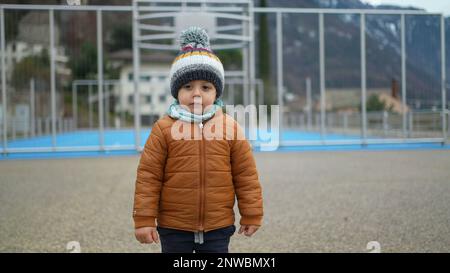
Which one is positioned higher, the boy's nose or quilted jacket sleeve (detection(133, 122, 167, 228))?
the boy's nose

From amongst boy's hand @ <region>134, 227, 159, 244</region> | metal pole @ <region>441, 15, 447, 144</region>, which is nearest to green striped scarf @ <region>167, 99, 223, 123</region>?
boy's hand @ <region>134, 227, 159, 244</region>

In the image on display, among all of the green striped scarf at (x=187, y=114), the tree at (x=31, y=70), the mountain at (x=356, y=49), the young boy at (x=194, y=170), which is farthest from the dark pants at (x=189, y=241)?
the tree at (x=31, y=70)

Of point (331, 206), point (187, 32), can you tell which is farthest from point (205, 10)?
point (187, 32)

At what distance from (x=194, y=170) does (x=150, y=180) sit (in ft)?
0.49

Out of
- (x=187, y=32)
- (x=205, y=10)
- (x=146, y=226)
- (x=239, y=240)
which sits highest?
(x=205, y=10)

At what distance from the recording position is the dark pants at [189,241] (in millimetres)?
1882

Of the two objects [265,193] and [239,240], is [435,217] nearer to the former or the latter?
[239,240]

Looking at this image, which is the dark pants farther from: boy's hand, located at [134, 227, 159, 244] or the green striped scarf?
the green striped scarf

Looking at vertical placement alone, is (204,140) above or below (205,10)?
below

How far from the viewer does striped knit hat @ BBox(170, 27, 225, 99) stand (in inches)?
71.9

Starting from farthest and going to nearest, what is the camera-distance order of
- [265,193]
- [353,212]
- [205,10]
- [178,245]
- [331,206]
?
[205,10] < [265,193] < [331,206] < [353,212] < [178,245]

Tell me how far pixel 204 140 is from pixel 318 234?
6.28 ft

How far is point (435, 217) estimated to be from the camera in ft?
9.81

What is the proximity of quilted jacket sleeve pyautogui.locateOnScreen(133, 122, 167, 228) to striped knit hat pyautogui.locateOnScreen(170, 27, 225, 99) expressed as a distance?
187 millimetres
